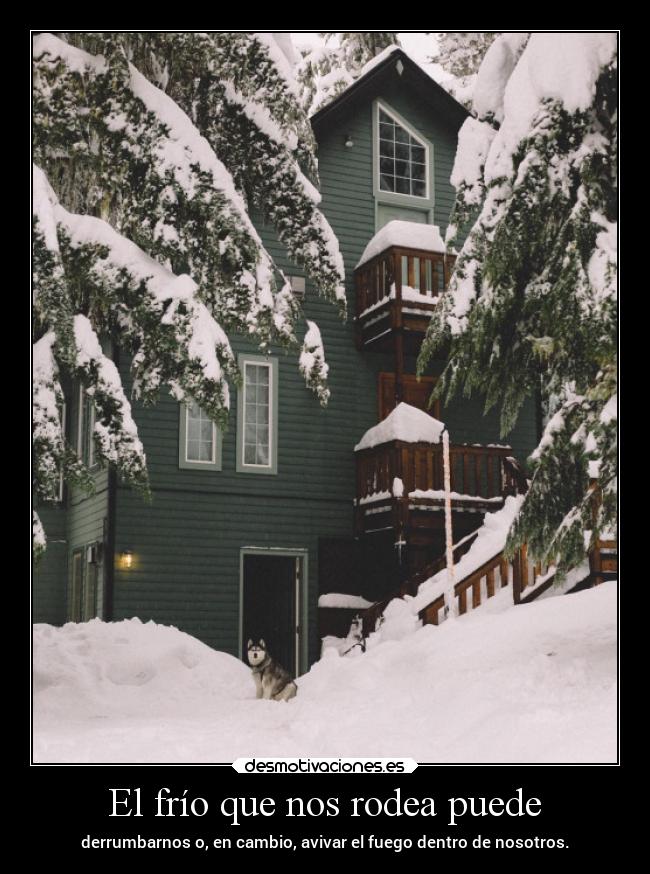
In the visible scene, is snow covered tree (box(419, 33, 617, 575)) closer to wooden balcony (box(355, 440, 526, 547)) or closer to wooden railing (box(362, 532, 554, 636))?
wooden railing (box(362, 532, 554, 636))

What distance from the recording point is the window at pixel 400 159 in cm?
1816

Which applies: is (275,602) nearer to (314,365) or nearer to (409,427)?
(409,427)

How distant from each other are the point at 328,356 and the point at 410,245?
2.21 meters

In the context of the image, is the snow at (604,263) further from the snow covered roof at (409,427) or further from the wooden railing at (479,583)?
the snow covered roof at (409,427)

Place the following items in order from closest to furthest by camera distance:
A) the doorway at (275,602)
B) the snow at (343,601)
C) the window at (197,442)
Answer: the window at (197,442) < the doorway at (275,602) < the snow at (343,601)

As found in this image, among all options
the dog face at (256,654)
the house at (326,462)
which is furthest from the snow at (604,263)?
the house at (326,462)

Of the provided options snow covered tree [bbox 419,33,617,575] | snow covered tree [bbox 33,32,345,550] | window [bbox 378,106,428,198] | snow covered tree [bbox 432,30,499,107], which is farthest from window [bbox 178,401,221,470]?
snow covered tree [bbox 432,30,499,107]

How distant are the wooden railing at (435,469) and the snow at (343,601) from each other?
5.14ft

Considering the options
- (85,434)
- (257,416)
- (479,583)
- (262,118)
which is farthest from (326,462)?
(262,118)

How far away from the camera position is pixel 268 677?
9969mm

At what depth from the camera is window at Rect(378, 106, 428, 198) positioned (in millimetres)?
18156

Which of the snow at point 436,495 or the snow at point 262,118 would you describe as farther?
the snow at point 436,495

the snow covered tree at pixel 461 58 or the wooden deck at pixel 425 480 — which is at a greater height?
the snow covered tree at pixel 461 58
